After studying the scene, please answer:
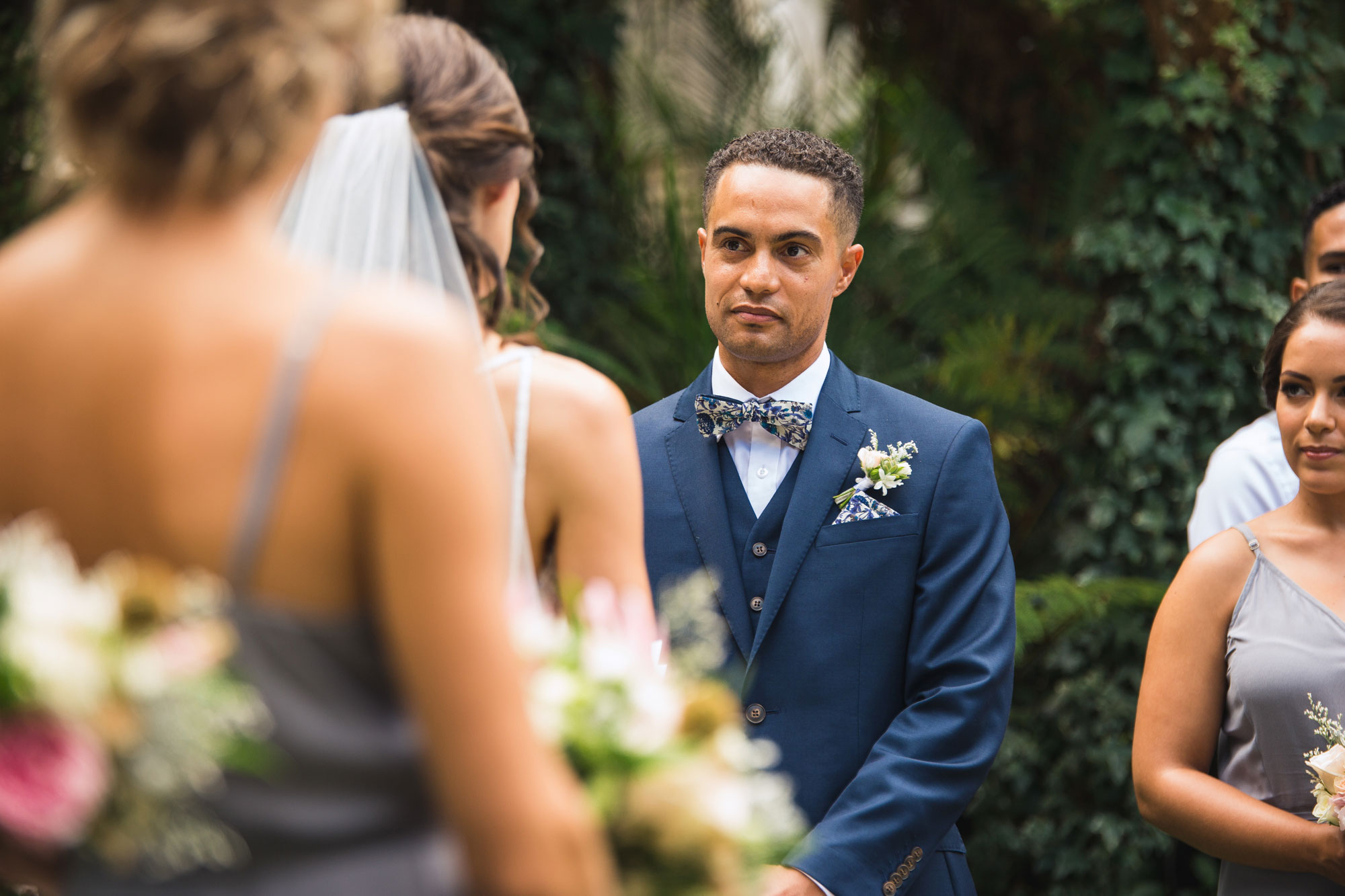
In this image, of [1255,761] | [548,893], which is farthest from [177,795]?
[1255,761]

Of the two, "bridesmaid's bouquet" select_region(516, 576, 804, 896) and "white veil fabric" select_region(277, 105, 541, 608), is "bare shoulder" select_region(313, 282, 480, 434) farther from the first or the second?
"white veil fabric" select_region(277, 105, 541, 608)

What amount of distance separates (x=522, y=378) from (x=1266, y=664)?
6.33ft

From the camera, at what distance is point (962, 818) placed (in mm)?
5297

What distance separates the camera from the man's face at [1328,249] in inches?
150

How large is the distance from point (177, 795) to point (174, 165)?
60 centimetres

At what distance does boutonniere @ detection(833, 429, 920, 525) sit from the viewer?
2.88 meters

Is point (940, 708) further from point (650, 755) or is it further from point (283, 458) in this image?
point (283, 458)

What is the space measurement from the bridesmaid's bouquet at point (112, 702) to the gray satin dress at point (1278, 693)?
2.39 metres

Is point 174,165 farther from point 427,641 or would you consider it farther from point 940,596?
point 940,596

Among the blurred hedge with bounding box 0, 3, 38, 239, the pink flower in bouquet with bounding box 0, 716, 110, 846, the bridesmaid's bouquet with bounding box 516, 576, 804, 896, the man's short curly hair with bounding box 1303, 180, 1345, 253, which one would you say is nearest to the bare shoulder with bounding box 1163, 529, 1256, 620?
A: the man's short curly hair with bounding box 1303, 180, 1345, 253

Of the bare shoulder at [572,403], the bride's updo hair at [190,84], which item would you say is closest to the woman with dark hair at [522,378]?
the bare shoulder at [572,403]

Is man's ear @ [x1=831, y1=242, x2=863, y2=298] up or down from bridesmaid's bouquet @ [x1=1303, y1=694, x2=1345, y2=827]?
up

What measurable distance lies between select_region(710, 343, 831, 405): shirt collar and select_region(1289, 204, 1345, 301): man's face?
167cm

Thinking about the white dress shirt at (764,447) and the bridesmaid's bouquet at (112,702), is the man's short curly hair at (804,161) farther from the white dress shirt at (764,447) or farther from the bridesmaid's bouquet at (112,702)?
the bridesmaid's bouquet at (112,702)
